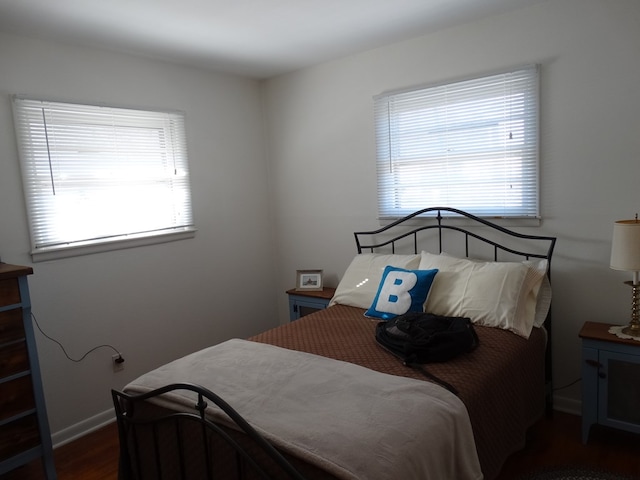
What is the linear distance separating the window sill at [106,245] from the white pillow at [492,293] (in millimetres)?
1876

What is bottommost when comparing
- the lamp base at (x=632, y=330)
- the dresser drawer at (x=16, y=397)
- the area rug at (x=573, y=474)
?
the area rug at (x=573, y=474)

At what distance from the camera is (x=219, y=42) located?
297 centimetres

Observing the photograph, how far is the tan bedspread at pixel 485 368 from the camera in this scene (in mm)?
1869

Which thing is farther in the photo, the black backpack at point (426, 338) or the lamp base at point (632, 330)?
the lamp base at point (632, 330)

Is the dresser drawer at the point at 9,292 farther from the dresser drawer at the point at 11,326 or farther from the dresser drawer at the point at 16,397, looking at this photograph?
the dresser drawer at the point at 16,397

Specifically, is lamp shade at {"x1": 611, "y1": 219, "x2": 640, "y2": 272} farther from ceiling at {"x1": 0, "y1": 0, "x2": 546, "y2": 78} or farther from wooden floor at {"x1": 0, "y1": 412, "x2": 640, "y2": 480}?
ceiling at {"x1": 0, "y1": 0, "x2": 546, "y2": 78}

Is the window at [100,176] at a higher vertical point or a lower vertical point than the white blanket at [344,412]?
higher

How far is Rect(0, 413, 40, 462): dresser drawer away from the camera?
2.15 m

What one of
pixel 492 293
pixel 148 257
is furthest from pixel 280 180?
pixel 492 293

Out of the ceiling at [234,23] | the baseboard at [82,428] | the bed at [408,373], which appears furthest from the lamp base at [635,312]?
the baseboard at [82,428]

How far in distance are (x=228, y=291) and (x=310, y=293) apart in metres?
0.73

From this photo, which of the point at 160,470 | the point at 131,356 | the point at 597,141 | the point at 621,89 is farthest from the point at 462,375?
the point at 131,356

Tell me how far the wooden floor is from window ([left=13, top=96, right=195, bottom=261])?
45.7 inches

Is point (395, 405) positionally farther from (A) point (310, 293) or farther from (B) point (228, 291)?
(B) point (228, 291)
